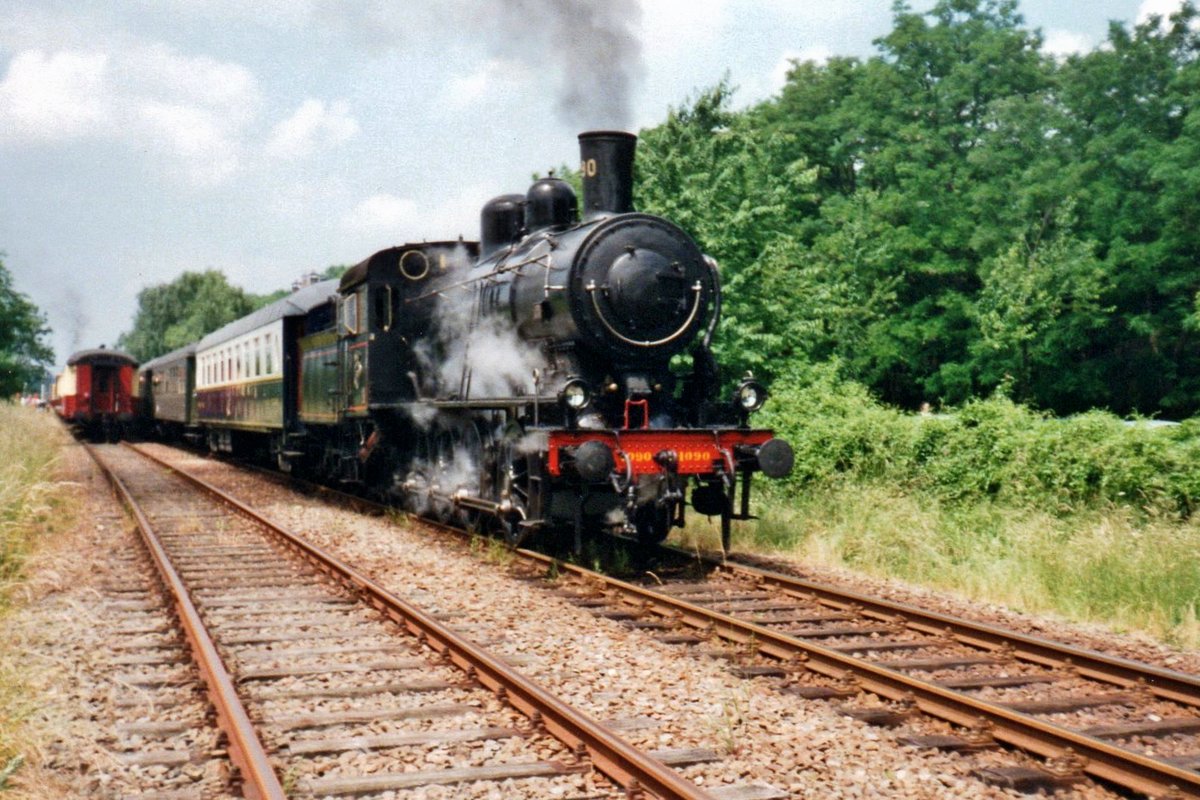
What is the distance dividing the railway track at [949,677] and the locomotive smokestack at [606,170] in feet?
11.7

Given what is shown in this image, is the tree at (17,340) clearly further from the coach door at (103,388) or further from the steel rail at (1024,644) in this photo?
the steel rail at (1024,644)

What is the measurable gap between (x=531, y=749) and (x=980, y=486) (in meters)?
8.25

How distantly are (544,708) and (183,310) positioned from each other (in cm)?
8678

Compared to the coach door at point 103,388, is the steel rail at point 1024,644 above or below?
below

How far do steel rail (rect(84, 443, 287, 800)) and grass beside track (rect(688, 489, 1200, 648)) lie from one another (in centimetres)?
549

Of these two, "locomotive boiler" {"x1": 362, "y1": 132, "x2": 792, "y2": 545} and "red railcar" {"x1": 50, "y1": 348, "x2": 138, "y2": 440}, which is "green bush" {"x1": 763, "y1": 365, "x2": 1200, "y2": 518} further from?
"red railcar" {"x1": 50, "y1": 348, "x2": 138, "y2": 440}

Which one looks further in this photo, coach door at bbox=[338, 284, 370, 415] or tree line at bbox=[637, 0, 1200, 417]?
tree line at bbox=[637, 0, 1200, 417]

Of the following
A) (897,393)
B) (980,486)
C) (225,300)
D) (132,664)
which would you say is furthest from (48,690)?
(225,300)

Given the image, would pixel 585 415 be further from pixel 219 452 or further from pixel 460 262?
pixel 219 452

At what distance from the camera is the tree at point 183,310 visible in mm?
77625

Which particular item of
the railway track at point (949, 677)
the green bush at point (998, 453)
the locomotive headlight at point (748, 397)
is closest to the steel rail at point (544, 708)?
the railway track at point (949, 677)

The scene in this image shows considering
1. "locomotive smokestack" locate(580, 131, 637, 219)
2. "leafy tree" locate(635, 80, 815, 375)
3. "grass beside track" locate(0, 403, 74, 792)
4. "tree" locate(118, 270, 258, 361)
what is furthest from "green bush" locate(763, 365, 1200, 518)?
"tree" locate(118, 270, 258, 361)

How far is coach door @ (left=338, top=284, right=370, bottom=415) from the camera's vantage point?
43.5 ft

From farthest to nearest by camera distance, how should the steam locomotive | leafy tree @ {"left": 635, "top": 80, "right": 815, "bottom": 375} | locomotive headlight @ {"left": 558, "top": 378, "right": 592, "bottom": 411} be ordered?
leafy tree @ {"left": 635, "top": 80, "right": 815, "bottom": 375}, the steam locomotive, locomotive headlight @ {"left": 558, "top": 378, "right": 592, "bottom": 411}
